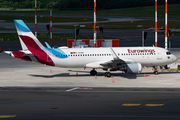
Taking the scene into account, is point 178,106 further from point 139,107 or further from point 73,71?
point 73,71

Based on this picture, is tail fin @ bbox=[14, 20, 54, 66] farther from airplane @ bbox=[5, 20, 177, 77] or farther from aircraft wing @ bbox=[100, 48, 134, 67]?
aircraft wing @ bbox=[100, 48, 134, 67]

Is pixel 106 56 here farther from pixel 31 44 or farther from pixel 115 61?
pixel 31 44

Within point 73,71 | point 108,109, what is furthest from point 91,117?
point 73,71

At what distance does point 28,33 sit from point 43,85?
8616 millimetres

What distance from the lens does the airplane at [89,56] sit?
43.5m

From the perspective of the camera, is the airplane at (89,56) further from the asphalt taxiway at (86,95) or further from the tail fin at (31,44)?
the asphalt taxiway at (86,95)

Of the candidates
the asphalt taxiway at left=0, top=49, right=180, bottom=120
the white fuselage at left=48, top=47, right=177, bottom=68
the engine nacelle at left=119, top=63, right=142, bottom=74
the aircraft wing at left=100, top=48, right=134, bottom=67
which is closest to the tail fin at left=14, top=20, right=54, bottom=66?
the white fuselage at left=48, top=47, right=177, bottom=68

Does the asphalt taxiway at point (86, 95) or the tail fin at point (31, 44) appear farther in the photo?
the tail fin at point (31, 44)

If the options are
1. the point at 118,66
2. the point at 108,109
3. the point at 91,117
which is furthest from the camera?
the point at 118,66

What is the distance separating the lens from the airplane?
143 feet


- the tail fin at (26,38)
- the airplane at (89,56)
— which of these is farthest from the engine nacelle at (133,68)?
the tail fin at (26,38)

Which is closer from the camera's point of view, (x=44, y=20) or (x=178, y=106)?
(x=178, y=106)

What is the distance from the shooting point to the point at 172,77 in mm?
44344

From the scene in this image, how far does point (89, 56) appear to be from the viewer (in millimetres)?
44844
